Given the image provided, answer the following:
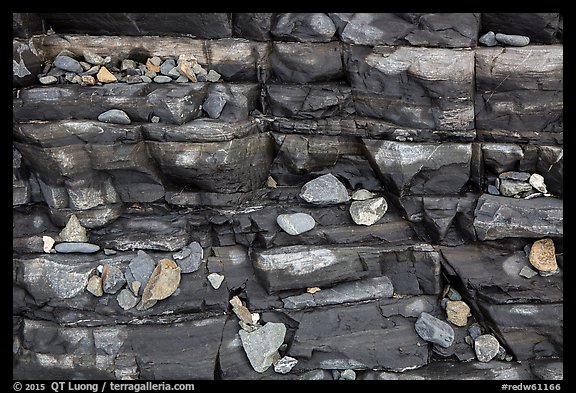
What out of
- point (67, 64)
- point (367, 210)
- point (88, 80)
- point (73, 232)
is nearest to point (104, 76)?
point (88, 80)

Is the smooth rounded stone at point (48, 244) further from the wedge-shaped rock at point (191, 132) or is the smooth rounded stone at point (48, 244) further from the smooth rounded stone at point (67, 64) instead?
the smooth rounded stone at point (67, 64)

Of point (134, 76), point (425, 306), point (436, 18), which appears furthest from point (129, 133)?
point (425, 306)

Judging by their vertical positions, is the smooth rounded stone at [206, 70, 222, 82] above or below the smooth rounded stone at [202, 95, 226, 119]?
above

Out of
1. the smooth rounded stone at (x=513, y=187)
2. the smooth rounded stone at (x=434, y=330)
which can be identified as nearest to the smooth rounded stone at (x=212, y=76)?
the smooth rounded stone at (x=513, y=187)

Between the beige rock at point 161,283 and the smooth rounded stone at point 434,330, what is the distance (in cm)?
218

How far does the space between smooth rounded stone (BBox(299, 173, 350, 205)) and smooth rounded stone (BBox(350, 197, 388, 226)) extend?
0.12 m

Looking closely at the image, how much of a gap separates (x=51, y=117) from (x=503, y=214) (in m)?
3.94

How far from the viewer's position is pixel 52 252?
4.34 m

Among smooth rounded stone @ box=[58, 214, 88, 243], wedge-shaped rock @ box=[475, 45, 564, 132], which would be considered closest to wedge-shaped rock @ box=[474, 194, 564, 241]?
wedge-shaped rock @ box=[475, 45, 564, 132]

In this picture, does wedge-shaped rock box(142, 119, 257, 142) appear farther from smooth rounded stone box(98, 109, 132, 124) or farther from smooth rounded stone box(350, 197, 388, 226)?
smooth rounded stone box(350, 197, 388, 226)

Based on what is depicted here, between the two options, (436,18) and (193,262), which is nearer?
(436,18)

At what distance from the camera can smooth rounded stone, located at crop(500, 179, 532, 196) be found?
4312 mm

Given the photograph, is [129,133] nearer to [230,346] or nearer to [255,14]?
[255,14]

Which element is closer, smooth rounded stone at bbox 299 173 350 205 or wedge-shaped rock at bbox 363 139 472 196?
wedge-shaped rock at bbox 363 139 472 196
